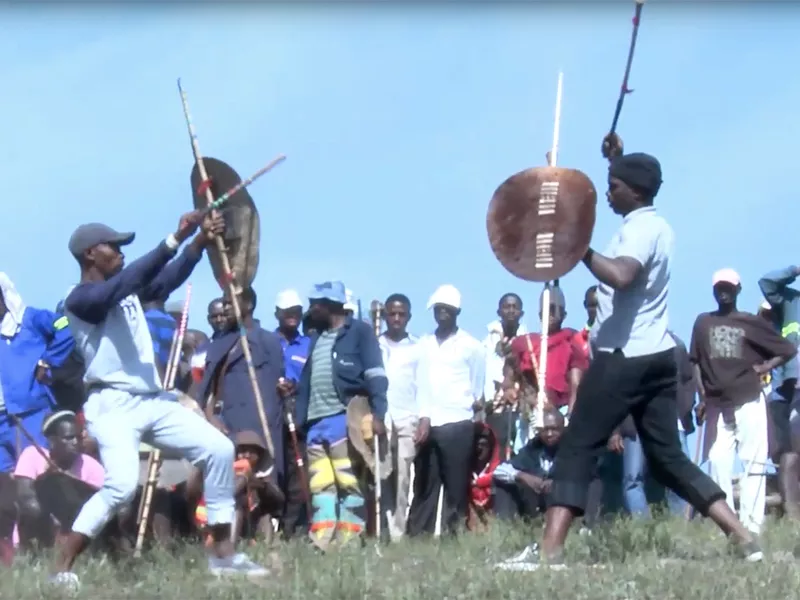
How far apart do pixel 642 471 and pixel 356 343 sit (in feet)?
7.02

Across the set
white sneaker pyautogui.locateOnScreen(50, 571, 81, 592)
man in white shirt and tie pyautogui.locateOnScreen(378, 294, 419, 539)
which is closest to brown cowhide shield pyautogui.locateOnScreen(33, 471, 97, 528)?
white sneaker pyautogui.locateOnScreen(50, 571, 81, 592)

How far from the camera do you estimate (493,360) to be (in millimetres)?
13312

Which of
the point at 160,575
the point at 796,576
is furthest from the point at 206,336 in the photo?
the point at 796,576

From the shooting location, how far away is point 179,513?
1061 cm

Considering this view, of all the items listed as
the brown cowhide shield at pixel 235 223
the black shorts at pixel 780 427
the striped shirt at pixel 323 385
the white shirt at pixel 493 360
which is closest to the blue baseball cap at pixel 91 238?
the brown cowhide shield at pixel 235 223

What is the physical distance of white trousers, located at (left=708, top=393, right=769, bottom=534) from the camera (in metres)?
11.2

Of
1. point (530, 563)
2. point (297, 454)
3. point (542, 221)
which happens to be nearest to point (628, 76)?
point (542, 221)

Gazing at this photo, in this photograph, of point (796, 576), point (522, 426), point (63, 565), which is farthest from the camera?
point (522, 426)

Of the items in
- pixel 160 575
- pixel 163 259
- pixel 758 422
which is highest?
pixel 163 259

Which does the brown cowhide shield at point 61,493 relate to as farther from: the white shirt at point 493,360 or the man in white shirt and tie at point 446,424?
the white shirt at point 493,360

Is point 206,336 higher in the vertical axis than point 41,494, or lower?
higher

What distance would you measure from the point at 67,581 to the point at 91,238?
1734 mm

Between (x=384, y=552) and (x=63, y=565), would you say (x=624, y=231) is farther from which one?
(x=63, y=565)

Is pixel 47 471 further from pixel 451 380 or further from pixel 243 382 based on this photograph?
pixel 451 380
